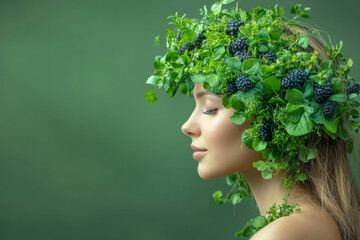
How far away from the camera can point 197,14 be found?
3703mm

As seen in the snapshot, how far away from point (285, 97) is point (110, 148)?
217 centimetres

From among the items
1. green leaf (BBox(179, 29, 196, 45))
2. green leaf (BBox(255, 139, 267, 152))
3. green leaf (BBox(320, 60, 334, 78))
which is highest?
green leaf (BBox(179, 29, 196, 45))

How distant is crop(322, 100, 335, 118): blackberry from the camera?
1.78 m

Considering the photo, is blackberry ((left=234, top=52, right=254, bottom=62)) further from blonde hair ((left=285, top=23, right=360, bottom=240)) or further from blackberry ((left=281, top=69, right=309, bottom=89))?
blonde hair ((left=285, top=23, right=360, bottom=240))

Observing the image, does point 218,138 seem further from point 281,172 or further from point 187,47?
point 187,47

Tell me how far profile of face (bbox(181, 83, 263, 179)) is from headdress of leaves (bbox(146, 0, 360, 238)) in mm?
75

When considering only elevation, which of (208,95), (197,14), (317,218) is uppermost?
(197,14)

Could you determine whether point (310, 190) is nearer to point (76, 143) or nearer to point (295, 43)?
point (295, 43)

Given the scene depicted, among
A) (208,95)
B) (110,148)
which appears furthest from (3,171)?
(208,95)

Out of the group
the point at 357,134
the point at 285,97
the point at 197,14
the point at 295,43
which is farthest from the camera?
the point at 197,14

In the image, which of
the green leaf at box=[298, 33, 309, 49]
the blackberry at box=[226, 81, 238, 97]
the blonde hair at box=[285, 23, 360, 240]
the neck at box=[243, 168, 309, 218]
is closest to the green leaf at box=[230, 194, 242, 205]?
the neck at box=[243, 168, 309, 218]

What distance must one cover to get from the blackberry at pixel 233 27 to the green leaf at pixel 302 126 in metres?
0.41

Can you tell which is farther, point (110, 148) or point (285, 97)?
point (110, 148)

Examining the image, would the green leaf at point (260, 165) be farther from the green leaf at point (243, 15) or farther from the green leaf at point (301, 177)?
the green leaf at point (243, 15)
